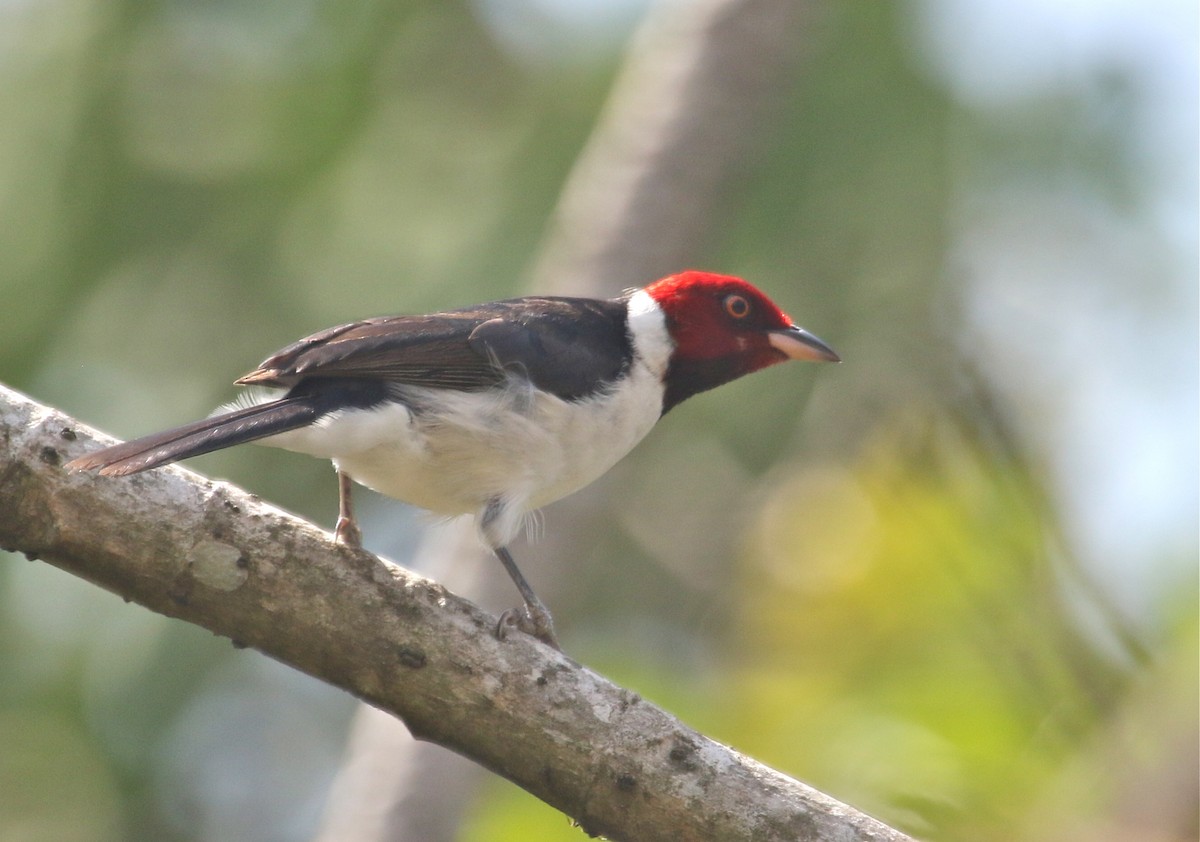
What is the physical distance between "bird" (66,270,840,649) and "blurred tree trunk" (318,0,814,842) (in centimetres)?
183

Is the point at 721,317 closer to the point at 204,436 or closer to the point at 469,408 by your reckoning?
the point at 469,408

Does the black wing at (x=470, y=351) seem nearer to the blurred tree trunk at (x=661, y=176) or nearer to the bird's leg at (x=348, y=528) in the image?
the bird's leg at (x=348, y=528)

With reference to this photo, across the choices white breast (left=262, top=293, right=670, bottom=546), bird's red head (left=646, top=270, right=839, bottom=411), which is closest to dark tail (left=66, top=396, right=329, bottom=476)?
white breast (left=262, top=293, right=670, bottom=546)

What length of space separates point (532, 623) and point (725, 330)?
1.49 metres

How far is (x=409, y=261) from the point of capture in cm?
718

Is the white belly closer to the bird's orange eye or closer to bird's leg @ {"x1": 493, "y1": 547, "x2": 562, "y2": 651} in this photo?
bird's leg @ {"x1": 493, "y1": 547, "x2": 562, "y2": 651}

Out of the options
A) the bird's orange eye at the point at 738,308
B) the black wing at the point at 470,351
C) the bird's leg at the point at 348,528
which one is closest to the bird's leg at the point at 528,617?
the bird's leg at the point at 348,528

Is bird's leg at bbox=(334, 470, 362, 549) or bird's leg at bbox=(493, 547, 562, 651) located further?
bird's leg at bbox=(334, 470, 362, 549)

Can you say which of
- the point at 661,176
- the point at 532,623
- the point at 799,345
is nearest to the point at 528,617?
the point at 532,623

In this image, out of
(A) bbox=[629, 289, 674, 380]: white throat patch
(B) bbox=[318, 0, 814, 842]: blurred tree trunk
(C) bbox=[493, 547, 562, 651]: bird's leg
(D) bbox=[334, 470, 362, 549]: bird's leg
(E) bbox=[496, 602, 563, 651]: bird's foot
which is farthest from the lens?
(B) bbox=[318, 0, 814, 842]: blurred tree trunk

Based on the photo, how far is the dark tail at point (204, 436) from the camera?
282 cm

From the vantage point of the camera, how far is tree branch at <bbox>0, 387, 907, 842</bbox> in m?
2.85

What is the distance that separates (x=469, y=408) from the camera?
3787mm

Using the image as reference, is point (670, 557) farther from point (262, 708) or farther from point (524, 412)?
point (524, 412)
